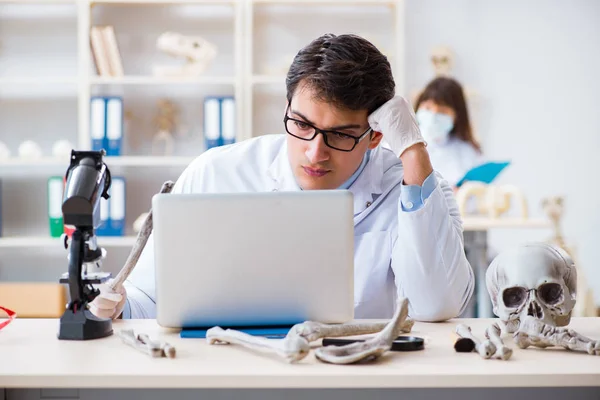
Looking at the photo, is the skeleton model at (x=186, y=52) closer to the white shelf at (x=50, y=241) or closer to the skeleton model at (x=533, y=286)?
the white shelf at (x=50, y=241)

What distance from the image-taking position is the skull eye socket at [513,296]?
119cm

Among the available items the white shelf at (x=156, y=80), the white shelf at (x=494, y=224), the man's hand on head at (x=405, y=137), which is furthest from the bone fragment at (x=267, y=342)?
the white shelf at (x=156, y=80)

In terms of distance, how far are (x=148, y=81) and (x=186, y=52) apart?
26cm

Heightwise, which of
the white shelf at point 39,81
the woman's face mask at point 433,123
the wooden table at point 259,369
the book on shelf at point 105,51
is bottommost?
the wooden table at point 259,369

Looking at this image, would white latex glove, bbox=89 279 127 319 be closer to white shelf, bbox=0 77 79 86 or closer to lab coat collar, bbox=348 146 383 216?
lab coat collar, bbox=348 146 383 216

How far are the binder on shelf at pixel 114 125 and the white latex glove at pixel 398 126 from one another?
2.57 m

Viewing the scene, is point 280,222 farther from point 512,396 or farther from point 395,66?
point 395,66

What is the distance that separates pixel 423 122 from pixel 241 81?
0.99m

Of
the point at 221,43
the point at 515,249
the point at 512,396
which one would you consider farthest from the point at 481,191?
the point at 512,396

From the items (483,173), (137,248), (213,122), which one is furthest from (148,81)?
(137,248)

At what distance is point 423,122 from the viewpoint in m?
4.00

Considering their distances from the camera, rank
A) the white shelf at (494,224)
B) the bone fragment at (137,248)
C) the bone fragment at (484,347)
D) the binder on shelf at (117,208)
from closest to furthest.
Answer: the bone fragment at (484,347) → the bone fragment at (137,248) → the white shelf at (494,224) → the binder on shelf at (117,208)

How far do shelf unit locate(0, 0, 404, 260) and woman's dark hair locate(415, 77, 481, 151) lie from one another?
0.51 feet

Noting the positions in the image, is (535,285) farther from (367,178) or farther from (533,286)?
(367,178)
